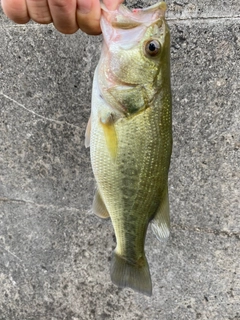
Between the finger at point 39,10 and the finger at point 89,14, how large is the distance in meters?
0.09

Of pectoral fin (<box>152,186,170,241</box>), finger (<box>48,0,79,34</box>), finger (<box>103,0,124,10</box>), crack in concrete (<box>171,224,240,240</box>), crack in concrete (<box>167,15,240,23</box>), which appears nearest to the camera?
finger (<box>48,0,79,34</box>)

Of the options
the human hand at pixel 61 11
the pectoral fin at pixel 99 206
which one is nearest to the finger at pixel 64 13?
the human hand at pixel 61 11

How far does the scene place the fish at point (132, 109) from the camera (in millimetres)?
1367

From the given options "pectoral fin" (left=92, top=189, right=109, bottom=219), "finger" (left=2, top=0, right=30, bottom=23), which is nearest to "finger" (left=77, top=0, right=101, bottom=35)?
"finger" (left=2, top=0, right=30, bottom=23)

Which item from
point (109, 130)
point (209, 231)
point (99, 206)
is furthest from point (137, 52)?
point (209, 231)

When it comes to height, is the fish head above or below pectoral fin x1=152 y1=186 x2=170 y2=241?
above

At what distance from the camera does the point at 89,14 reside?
1263mm

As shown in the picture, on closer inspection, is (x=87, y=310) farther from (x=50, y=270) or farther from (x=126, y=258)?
(x=126, y=258)

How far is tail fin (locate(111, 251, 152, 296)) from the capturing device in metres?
1.63

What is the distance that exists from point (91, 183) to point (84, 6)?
42.5 inches

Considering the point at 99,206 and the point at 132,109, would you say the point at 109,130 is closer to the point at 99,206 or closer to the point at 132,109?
the point at 132,109

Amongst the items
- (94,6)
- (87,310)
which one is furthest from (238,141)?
(87,310)

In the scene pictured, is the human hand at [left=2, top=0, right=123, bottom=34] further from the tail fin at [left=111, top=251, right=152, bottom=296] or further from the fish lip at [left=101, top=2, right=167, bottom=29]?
the tail fin at [left=111, top=251, right=152, bottom=296]

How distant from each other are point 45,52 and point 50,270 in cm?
115
